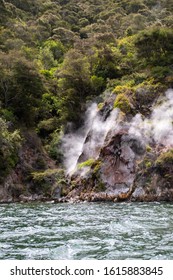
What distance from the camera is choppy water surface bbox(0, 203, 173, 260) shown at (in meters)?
13.0

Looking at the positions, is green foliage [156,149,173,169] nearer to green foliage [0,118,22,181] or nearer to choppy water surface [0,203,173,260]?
choppy water surface [0,203,173,260]

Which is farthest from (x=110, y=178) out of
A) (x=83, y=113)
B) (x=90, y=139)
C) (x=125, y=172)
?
(x=83, y=113)

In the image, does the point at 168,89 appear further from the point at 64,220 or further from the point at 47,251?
the point at 47,251

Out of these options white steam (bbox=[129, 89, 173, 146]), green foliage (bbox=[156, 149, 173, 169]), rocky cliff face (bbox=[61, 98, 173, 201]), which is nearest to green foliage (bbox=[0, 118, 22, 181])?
rocky cliff face (bbox=[61, 98, 173, 201])

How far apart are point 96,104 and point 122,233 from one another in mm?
34782

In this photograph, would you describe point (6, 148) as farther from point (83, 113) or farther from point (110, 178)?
point (83, 113)

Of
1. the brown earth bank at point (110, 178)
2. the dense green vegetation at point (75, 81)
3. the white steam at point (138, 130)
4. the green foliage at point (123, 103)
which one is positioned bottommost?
the brown earth bank at point (110, 178)

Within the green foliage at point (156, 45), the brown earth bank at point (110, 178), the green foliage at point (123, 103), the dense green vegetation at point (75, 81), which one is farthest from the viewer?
the green foliage at point (156, 45)

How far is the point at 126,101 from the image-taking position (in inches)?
1607

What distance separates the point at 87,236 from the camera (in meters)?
16.1

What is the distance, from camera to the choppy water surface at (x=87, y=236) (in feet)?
42.8

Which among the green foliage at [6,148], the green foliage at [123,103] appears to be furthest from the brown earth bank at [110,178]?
the green foliage at [123,103]

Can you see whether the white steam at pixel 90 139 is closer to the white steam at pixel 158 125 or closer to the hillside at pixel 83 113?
the hillside at pixel 83 113
